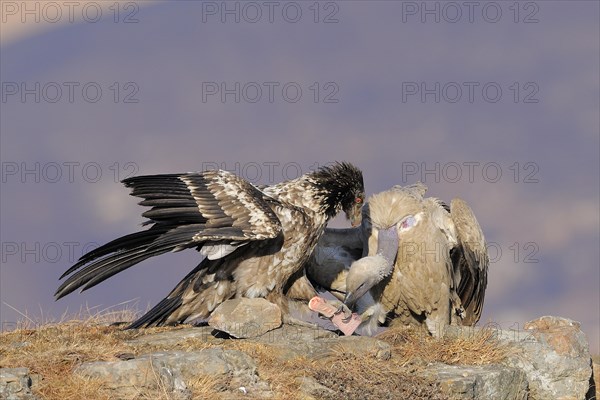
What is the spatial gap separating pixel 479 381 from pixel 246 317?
2502 millimetres

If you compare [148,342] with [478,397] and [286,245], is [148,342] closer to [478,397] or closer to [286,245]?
[286,245]

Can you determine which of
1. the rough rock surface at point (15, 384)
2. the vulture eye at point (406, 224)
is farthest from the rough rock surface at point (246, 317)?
the rough rock surface at point (15, 384)

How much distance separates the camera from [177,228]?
10547mm

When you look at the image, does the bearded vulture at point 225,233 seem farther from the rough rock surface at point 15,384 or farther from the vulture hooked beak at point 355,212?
the rough rock surface at point 15,384

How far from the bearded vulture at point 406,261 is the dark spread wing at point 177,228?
1.43m

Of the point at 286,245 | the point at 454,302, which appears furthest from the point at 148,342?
the point at 454,302

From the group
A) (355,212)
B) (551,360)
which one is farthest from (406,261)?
(551,360)

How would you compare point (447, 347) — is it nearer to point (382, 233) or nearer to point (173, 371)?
point (382, 233)

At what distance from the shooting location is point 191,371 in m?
9.01

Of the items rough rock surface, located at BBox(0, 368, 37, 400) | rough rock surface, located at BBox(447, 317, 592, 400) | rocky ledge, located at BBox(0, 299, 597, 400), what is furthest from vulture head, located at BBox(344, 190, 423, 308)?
rough rock surface, located at BBox(0, 368, 37, 400)

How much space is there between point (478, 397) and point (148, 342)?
3422 mm

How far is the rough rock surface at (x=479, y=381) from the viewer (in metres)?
10.1

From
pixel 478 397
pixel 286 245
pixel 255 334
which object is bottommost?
pixel 478 397

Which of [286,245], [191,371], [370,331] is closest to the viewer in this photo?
[191,371]
